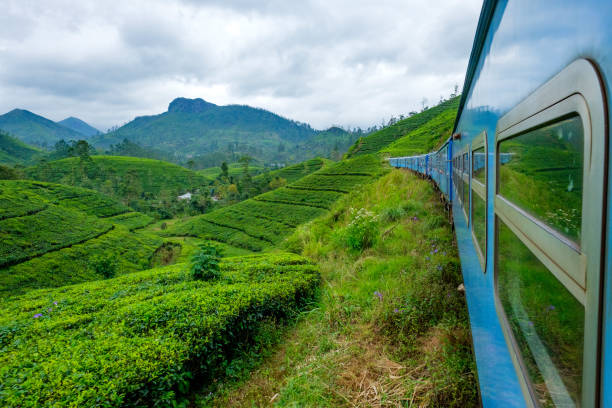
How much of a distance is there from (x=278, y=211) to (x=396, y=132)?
107 feet

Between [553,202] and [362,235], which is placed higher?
[553,202]

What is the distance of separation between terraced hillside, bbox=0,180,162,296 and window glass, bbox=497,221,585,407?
78.6 ft

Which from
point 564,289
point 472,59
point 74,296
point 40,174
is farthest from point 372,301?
point 40,174

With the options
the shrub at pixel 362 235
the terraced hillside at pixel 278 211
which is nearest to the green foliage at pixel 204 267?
the shrub at pixel 362 235

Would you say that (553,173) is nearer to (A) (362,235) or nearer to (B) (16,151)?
(A) (362,235)

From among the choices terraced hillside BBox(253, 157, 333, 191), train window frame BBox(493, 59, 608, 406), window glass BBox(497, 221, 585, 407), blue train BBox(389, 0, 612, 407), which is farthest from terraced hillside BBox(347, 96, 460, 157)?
train window frame BBox(493, 59, 608, 406)

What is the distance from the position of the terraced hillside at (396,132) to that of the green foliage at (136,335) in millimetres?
53705

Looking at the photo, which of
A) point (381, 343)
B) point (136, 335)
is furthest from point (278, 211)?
point (381, 343)

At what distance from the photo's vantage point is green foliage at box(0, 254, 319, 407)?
2.79m

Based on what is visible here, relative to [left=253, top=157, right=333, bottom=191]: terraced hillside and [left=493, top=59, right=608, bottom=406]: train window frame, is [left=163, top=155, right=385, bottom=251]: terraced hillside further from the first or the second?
[left=493, top=59, right=608, bottom=406]: train window frame

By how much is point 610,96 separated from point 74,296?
6870 mm

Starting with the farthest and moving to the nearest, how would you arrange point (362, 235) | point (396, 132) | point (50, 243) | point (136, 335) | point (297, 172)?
point (297, 172)
point (396, 132)
point (50, 243)
point (362, 235)
point (136, 335)

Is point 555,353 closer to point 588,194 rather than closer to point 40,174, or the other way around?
point 588,194

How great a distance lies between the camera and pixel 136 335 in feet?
11.6
